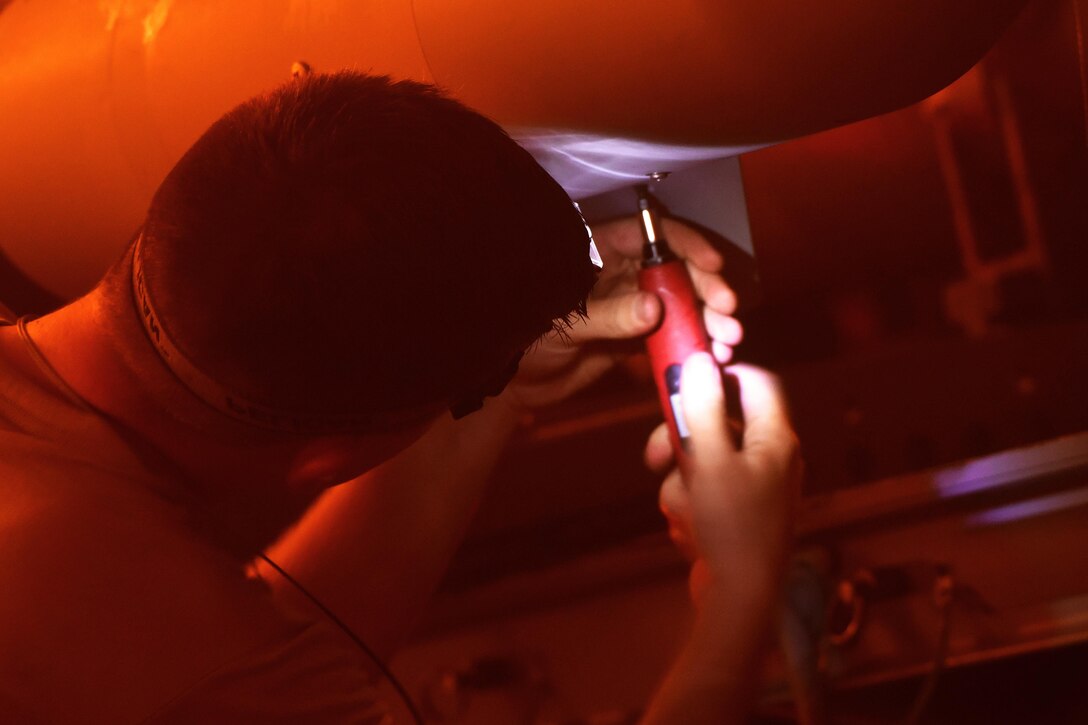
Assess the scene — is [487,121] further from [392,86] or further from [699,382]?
[699,382]

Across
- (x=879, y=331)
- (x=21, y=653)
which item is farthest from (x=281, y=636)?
(x=879, y=331)

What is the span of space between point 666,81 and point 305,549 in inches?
23.2

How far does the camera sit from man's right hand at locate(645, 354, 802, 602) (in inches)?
31.9

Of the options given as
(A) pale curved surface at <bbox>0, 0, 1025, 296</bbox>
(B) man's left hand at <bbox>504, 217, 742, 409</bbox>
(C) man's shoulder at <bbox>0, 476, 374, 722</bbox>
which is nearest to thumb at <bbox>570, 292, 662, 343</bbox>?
(B) man's left hand at <bbox>504, 217, 742, 409</bbox>

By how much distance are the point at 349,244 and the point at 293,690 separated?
0.30 metres

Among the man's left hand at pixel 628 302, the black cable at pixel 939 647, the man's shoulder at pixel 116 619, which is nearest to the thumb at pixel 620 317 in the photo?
the man's left hand at pixel 628 302

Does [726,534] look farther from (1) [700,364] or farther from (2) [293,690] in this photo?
(2) [293,690]

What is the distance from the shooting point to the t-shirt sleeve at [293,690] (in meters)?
0.54

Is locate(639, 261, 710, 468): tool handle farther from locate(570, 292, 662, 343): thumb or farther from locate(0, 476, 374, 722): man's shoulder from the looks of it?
locate(0, 476, 374, 722): man's shoulder

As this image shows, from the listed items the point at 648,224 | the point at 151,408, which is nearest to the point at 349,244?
the point at 151,408

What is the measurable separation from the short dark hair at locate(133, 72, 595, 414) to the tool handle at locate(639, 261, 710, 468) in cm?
29

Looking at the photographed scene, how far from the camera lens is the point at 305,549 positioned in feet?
3.06

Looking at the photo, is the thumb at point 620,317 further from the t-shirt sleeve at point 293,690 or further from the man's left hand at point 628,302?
the t-shirt sleeve at point 293,690

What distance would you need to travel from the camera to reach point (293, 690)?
23.4 inches
